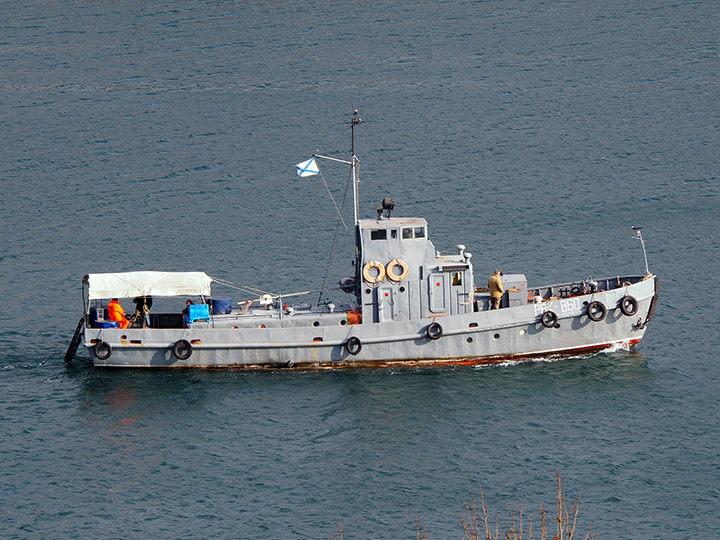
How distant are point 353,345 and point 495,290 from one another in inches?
219

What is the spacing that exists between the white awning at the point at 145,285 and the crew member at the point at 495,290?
34.1 feet

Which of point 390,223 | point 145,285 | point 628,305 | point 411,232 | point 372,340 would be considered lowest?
point 372,340

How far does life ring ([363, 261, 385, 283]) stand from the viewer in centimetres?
4103

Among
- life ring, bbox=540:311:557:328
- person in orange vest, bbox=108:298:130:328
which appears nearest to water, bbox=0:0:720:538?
life ring, bbox=540:311:557:328

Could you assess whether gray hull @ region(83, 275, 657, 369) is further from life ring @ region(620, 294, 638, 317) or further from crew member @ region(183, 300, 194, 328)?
crew member @ region(183, 300, 194, 328)

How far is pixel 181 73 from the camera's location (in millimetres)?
77750

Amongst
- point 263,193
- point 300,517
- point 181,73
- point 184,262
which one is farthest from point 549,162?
point 300,517

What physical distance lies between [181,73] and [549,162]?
27742 millimetres

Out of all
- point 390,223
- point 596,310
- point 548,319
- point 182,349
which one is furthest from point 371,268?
point 596,310

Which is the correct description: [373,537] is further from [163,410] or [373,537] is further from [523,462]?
[163,410]

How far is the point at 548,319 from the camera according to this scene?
136ft

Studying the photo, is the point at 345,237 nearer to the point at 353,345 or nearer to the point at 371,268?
the point at 371,268

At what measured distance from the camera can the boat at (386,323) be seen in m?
41.1

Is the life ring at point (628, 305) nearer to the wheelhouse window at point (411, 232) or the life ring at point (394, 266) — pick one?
the wheelhouse window at point (411, 232)
